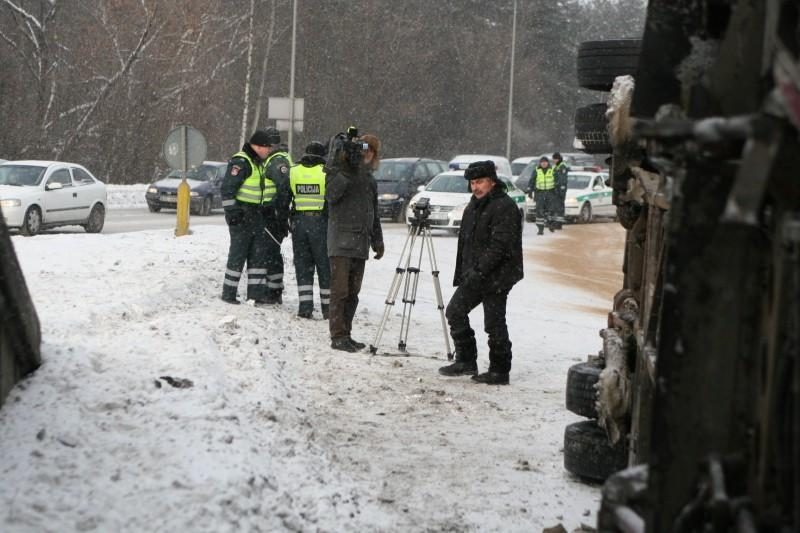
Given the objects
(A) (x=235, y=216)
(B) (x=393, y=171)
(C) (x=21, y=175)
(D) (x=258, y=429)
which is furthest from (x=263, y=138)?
(B) (x=393, y=171)

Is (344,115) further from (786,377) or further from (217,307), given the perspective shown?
(786,377)

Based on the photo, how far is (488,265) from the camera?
10438 mm

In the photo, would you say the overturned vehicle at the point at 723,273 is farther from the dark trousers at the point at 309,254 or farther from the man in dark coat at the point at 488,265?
the dark trousers at the point at 309,254

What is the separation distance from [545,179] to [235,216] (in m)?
19.1

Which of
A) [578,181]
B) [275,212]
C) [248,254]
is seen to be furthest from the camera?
[578,181]

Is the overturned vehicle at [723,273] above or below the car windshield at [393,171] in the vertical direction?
above

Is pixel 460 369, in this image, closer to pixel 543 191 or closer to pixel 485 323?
pixel 485 323

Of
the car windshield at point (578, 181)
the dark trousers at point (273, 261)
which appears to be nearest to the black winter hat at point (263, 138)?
the dark trousers at point (273, 261)

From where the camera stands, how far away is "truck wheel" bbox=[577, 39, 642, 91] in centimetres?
808

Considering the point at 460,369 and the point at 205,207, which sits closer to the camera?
the point at 460,369

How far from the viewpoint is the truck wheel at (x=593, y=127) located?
850 cm

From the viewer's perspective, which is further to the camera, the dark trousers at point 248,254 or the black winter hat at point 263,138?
the black winter hat at point 263,138

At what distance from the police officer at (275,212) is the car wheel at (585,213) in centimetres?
2462

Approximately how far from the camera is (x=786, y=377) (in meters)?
3.07
